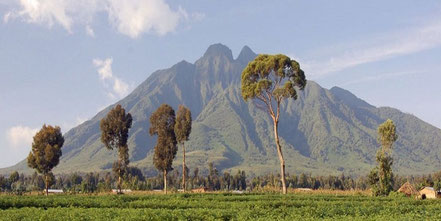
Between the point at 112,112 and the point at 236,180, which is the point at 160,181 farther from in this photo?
the point at 112,112

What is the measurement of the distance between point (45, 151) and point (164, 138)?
68.9 feet

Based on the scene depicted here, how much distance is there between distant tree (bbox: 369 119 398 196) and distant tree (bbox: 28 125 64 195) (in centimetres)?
5384

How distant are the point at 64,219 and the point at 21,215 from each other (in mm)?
3588

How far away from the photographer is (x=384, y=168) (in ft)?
244

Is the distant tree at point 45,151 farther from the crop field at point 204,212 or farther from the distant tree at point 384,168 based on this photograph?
the distant tree at point 384,168

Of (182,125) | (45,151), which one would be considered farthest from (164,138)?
(45,151)

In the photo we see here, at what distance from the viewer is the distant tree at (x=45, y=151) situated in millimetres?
73938

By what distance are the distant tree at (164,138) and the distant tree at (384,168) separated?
33.1 m

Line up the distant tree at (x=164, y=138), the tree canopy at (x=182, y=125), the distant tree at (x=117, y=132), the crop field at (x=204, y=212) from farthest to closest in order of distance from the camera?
the distant tree at (x=117, y=132), the tree canopy at (x=182, y=125), the distant tree at (x=164, y=138), the crop field at (x=204, y=212)

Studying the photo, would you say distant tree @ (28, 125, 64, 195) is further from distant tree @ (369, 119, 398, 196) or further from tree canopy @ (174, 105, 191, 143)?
distant tree @ (369, 119, 398, 196)

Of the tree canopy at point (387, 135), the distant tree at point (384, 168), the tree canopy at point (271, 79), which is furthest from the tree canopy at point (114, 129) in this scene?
the tree canopy at point (387, 135)

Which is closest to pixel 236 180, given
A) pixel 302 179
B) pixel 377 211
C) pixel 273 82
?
pixel 302 179

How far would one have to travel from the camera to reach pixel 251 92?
62.4m

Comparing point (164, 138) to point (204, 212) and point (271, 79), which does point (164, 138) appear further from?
point (204, 212)
